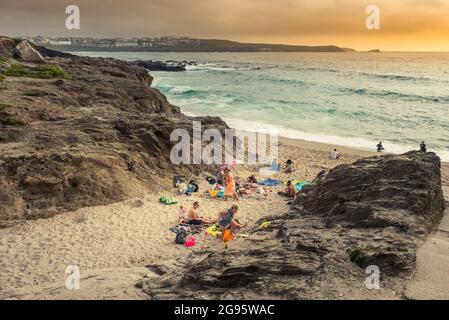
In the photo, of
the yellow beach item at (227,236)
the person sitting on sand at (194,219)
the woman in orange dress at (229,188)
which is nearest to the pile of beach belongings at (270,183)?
the woman in orange dress at (229,188)

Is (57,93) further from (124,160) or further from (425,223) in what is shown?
(425,223)

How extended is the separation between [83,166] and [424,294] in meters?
11.0

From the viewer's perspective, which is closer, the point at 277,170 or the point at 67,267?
the point at 67,267

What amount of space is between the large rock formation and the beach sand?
0.61m

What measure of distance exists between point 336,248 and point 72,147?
10315 millimetres

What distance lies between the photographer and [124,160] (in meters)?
15.1

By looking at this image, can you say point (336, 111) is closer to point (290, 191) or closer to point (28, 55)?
point (290, 191)

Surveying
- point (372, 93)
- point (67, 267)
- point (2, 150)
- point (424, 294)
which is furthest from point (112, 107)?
point (372, 93)

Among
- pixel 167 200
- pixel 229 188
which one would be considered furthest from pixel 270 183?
pixel 167 200

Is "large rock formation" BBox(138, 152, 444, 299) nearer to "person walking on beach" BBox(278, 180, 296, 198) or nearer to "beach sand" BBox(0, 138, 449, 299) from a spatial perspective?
"beach sand" BBox(0, 138, 449, 299)

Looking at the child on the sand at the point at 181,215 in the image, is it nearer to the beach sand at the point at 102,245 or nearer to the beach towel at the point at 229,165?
the beach sand at the point at 102,245

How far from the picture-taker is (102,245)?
429 inches

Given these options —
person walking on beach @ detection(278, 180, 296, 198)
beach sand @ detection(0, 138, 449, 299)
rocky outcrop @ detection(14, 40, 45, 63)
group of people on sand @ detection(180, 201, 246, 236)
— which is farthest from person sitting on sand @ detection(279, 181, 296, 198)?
rocky outcrop @ detection(14, 40, 45, 63)

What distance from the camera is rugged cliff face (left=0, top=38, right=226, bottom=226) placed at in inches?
489
